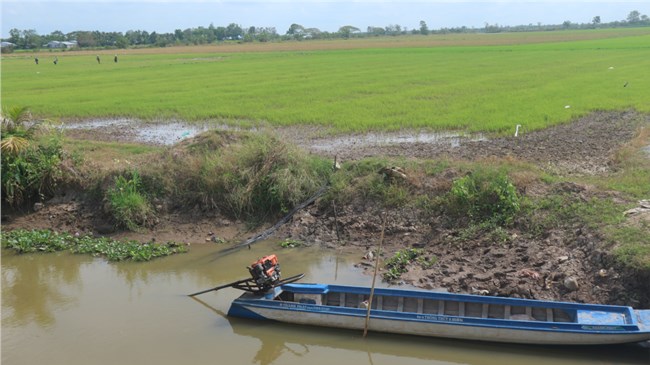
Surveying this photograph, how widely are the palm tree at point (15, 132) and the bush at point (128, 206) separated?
6.87 feet

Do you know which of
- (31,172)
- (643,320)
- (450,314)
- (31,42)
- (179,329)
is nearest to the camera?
(643,320)

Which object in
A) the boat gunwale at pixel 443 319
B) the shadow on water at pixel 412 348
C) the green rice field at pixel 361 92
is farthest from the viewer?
the green rice field at pixel 361 92

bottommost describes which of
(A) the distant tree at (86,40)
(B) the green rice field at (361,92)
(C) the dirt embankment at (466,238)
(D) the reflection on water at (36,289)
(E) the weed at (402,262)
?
(D) the reflection on water at (36,289)

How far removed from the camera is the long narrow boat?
6590mm

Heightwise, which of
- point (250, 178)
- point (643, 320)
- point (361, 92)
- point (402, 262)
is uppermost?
point (361, 92)

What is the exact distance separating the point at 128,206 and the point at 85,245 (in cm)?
107

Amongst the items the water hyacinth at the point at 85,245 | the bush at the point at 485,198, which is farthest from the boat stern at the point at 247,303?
the bush at the point at 485,198

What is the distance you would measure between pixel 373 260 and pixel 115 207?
522 cm

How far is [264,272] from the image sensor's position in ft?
25.9

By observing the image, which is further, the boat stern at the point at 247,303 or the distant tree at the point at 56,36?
the distant tree at the point at 56,36

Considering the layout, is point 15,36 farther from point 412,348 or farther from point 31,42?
point 412,348

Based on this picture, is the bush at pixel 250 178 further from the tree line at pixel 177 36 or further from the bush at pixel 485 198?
the tree line at pixel 177 36

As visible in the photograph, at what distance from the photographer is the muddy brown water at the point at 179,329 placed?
7.04 m

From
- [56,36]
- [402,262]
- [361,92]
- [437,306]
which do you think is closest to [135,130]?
[361,92]
